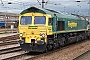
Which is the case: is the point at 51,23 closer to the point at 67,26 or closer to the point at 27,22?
the point at 27,22

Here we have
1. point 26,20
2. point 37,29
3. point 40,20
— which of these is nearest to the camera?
point 37,29

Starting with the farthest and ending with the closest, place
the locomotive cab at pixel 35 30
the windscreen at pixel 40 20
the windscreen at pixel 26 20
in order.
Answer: the windscreen at pixel 26 20 < the windscreen at pixel 40 20 < the locomotive cab at pixel 35 30

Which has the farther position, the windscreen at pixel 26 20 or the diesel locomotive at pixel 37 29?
the windscreen at pixel 26 20

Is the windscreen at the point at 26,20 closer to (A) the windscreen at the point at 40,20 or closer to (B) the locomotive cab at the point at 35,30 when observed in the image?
(B) the locomotive cab at the point at 35,30

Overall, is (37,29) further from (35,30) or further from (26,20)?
(26,20)

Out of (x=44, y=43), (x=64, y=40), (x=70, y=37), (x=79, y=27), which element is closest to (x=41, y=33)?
(x=44, y=43)

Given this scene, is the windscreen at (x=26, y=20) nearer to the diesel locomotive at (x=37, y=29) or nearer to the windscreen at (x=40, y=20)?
the diesel locomotive at (x=37, y=29)

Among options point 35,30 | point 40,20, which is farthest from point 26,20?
point 35,30

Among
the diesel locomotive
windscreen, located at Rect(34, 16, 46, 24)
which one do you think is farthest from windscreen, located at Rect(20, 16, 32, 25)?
windscreen, located at Rect(34, 16, 46, 24)

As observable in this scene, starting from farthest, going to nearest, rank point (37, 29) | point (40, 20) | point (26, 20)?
point (26, 20) → point (40, 20) → point (37, 29)

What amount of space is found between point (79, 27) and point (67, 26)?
605cm

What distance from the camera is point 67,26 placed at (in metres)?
21.9

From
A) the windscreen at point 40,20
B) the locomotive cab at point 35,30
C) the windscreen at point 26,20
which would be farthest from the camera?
the windscreen at point 26,20

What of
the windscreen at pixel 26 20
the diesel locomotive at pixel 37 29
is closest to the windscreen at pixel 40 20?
the diesel locomotive at pixel 37 29
